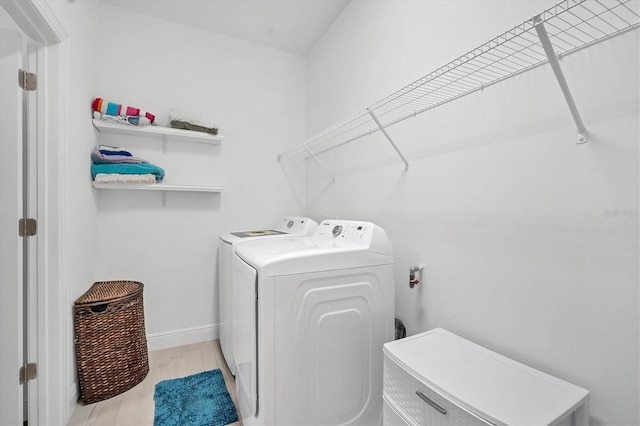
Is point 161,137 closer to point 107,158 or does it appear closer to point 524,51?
point 107,158

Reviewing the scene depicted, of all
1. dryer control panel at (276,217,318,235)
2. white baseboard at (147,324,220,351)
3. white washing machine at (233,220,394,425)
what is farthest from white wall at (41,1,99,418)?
dryer control panel at (276,217,318,235)

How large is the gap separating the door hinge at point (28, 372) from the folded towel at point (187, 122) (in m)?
1.78

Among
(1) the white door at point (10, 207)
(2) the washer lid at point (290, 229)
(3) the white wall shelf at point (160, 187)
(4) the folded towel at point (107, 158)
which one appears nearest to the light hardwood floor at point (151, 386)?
(1) the white door at point (10, 207)

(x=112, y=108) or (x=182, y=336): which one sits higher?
(x=112, y=108)

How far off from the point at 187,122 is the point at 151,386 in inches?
78.4

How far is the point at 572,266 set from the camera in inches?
36.5

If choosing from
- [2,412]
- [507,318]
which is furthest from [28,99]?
[507,318]

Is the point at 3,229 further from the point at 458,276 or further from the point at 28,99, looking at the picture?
the point at 458,276

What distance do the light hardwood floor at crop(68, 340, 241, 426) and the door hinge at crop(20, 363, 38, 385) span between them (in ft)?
1.18

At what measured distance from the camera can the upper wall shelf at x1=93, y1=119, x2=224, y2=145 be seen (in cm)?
211

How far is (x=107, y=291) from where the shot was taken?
1.95 metres

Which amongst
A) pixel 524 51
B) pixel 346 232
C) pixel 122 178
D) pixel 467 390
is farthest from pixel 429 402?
pixel 122 178

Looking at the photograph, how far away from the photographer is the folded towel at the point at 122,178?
2023 millimetres

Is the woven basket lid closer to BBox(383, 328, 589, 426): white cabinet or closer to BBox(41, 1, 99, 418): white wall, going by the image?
BBox(41, 1, 99, 418): white wall
